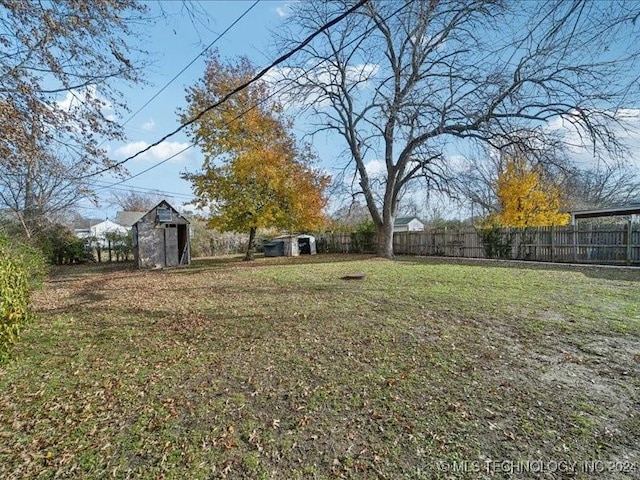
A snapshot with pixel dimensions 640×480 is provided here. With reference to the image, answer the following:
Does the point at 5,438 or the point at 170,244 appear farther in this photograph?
the point at 170,244

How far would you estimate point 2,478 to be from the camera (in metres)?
2.03

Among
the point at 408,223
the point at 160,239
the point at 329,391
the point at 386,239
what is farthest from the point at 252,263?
the point at 408,223

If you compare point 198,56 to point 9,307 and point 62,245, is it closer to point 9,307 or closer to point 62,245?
point 9,307

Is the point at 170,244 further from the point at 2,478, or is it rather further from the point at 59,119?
the point at 2,478

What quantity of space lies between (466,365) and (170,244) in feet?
48.4

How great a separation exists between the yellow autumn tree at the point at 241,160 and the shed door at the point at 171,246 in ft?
6.92

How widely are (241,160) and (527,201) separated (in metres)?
13.3

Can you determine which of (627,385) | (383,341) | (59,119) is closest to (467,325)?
(383,341)

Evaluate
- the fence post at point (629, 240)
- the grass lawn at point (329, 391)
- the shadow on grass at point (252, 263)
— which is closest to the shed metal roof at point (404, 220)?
the shadow on grass at point (252, 263)

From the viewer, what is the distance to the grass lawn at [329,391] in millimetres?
2117

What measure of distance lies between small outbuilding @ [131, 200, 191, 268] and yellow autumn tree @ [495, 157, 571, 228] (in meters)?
15.6

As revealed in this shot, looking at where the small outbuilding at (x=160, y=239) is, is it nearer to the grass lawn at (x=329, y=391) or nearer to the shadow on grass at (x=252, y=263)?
the shadow on grass at (x=252, y=263)

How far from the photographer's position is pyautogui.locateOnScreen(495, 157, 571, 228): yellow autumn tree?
599 inches

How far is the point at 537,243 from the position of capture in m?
12.9
